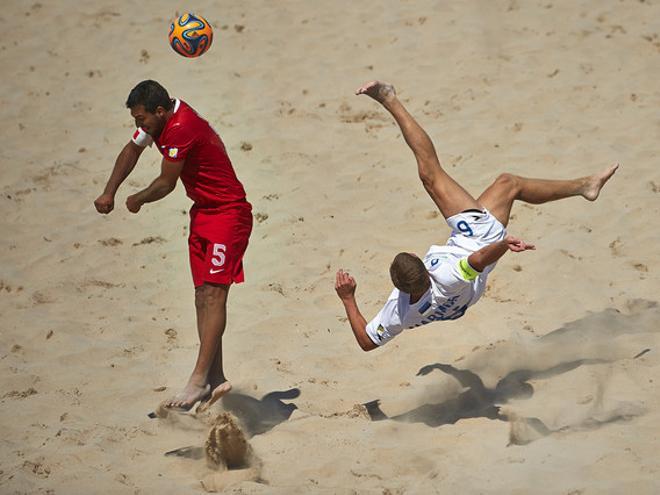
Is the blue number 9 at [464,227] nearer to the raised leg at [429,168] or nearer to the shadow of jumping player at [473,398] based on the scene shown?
the raised leg at [429,168]

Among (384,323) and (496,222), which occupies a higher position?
(496,222)

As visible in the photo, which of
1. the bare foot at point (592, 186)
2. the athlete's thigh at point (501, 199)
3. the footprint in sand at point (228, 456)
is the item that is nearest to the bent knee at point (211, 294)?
the footprint in sand at point (228, 456)

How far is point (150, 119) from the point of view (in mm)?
5379

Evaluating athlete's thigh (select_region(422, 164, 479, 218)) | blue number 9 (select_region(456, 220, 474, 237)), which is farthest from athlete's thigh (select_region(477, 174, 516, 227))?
blue number 9 (select_region(456, 220, 474, 237))

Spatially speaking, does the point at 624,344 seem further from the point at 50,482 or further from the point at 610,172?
the point at 50,482

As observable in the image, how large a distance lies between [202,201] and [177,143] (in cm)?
42

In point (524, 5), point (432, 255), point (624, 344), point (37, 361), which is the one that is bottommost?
point (624, 344)

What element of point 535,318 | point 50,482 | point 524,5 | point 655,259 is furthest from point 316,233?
point 524,5

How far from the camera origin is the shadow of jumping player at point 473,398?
5.54m

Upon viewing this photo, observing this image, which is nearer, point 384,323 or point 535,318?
point 384,323

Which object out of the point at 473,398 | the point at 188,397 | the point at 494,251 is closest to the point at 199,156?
the point at 188,397

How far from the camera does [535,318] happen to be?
6402 millimetres

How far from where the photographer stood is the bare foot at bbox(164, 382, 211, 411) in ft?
17.9

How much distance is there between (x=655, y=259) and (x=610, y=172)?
3.22ft
